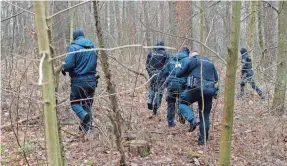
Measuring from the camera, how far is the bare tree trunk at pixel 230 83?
3410 millimetres

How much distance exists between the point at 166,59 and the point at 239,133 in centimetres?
225

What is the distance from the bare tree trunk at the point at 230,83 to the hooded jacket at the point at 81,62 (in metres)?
2.99

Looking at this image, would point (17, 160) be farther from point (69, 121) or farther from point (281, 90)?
point (281, 90)

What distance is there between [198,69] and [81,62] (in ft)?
6.58

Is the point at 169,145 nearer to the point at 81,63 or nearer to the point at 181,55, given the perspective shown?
the point at 181,55

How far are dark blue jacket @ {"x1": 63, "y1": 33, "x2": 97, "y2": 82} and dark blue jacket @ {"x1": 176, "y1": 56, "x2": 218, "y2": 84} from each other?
1574mm

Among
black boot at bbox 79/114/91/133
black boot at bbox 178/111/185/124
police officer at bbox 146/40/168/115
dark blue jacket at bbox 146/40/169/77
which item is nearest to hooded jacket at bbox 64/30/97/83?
black boot at bbox 79/114/91/133

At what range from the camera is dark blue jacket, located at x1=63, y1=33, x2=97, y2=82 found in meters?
5.94

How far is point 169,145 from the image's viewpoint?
608cm

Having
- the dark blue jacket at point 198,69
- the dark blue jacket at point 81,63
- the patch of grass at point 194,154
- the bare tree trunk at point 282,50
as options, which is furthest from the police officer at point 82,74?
the bare tree trunk at point 282,50

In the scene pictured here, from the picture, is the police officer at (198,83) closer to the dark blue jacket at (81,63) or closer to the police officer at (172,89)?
the police officer at (172,89)

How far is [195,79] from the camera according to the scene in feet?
20.2

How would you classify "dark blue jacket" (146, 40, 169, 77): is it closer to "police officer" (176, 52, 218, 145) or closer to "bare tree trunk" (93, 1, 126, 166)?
"police officer" (176, 52, 218, 145)

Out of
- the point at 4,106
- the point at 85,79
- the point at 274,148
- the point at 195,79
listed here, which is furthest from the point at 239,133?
the point at 4,106
